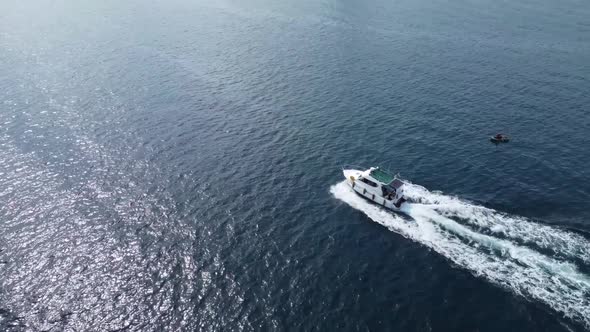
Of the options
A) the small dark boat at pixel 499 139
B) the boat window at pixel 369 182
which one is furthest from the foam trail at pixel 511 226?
the small dark boat at pixel 499 139

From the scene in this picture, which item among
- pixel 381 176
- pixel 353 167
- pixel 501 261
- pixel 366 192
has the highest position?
pixel 381 176

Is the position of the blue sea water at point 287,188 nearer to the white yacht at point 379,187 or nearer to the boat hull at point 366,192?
the boat hull at point 366,192

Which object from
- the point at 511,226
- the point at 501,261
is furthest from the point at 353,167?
the point at 501,261

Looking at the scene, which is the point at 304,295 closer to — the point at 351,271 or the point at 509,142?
the point at 351,271

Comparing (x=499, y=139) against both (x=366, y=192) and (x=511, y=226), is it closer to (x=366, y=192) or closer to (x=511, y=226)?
(x=511, y=226)

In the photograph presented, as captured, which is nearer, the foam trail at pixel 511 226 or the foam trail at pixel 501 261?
the foam trail at pixel 501 261

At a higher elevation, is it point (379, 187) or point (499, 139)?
point (379, 187)

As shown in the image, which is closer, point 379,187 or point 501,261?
point 501,261

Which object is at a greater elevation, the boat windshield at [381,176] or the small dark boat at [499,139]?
the boat windshield at [381,176]
